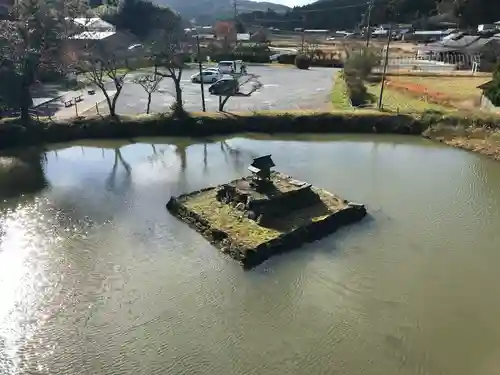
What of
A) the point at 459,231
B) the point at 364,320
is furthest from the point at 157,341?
the point at 459,231

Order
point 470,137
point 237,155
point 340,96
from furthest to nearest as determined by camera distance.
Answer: point 340,96 → point 470,137 → point 237,155

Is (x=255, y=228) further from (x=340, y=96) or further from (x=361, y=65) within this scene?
(x=361, y=65)

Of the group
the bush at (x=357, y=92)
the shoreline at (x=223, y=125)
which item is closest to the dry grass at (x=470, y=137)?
the shoreline at (x=223, y=125)

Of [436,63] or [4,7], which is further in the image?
[436,63]

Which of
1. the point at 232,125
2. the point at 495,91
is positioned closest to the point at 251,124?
the point at 232,125

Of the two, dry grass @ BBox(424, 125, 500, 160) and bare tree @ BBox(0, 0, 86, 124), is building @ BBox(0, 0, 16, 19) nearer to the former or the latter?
bare tree @ BBox(0, 0, 86, 124)

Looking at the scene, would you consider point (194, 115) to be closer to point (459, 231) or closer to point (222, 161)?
point (222, 161)

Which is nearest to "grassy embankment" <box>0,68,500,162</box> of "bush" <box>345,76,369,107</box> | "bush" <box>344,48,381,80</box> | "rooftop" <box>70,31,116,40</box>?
"bush" <box>345,76,369,107</box>
